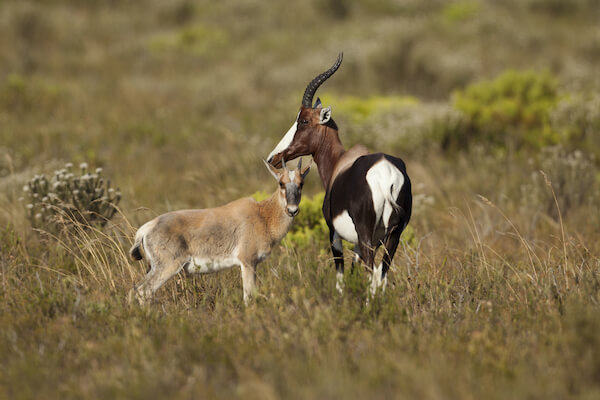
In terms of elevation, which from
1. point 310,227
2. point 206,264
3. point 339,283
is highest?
point 206,264

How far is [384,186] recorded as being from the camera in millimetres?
3990

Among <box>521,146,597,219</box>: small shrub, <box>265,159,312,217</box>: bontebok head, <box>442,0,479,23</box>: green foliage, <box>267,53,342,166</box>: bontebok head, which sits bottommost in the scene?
<box>521,146,597,219</box>: small shrub

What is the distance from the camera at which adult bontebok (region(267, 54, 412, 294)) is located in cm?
404

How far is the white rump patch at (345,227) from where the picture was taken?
14.0 ft

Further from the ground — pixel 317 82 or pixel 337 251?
pixel 317 82

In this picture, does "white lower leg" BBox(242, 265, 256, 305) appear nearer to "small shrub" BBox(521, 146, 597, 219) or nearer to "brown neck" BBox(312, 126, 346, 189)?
"brown neck" BBox(312, 126, 346, 189)

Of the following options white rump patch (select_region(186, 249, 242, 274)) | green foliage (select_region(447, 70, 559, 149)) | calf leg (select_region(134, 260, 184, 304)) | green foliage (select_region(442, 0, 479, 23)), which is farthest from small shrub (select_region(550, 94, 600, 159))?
green foliage (select_region(442, 0, 479, 23))

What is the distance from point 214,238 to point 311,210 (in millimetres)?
2479

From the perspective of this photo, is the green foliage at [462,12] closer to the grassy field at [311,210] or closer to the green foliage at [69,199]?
the grassy field at [311,210]

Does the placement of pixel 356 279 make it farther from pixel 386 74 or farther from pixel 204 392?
pixel 386 74

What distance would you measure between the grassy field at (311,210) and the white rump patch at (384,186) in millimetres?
495

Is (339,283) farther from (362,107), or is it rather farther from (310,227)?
(362,107)

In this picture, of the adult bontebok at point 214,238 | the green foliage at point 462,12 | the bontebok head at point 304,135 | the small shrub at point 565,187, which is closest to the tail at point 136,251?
the adult bontebok at point 214,238

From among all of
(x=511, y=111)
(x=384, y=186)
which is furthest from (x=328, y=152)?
(x=511, y=111)
